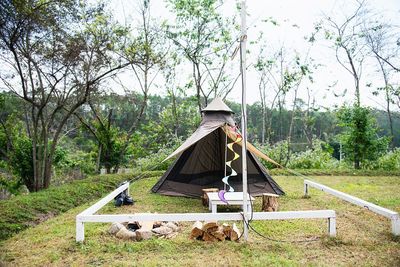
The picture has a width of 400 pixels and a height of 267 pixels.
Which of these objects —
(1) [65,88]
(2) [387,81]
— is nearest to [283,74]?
(2) [387,81]

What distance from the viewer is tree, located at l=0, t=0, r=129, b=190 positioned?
19.9ft

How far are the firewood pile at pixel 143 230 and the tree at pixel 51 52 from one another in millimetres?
3708

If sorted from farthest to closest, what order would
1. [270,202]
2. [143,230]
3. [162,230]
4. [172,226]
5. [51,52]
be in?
[51,52], [270,202], [172,226], [162,230], [143,230]

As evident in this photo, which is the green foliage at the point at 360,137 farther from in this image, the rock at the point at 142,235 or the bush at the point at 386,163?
the rock at the point at 142,235

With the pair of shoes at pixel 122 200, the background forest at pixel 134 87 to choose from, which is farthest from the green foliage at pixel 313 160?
the pair of shoes at pixel 122 200

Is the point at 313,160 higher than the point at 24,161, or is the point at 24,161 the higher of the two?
the point at 24,161

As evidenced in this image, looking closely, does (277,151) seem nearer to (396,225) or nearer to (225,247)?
(396,225)

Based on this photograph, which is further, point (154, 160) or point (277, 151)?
point (277, 151)

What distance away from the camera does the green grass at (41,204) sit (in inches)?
178

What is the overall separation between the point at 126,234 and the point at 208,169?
3.25 m

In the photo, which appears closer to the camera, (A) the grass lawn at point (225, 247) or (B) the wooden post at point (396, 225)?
(A) the grass lawn at point (225, 247)

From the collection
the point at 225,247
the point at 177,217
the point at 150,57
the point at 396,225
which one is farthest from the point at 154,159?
the point at 396,225

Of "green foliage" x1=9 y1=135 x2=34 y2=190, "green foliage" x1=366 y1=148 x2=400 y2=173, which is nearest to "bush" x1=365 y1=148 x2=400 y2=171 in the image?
"green foliage" x1=366 y1=148 x2=400 y2=173

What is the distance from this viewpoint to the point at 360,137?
437 inches
